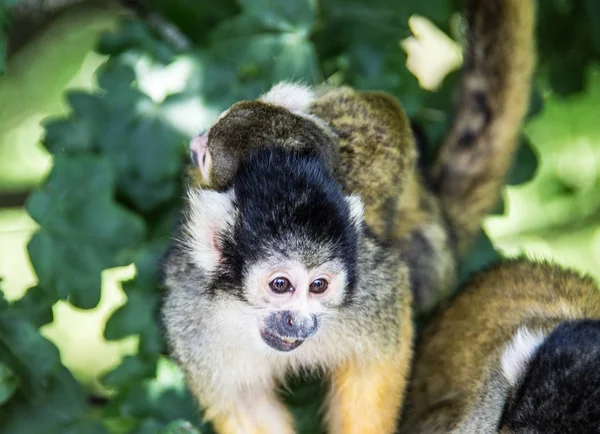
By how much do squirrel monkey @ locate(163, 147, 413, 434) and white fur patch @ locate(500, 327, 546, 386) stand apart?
0.38 meters

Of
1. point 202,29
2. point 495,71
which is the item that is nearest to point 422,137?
point 495,71

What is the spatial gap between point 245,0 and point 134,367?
1229 mm

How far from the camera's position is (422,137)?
3.52 metres

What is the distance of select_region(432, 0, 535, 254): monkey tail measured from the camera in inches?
128

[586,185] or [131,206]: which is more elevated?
[131,206]

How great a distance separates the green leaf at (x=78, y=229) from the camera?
2.73m

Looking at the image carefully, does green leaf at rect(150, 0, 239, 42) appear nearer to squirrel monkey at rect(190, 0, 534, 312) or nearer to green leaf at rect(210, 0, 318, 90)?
green leaf at rect(210, 0, 318, 90)

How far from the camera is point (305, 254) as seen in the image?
2277mm

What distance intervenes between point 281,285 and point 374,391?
1.83 ft

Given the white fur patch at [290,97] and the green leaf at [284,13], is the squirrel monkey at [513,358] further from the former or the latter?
the green leaf at [284,13]

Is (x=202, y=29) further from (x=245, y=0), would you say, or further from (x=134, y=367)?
(x=134, y=367)

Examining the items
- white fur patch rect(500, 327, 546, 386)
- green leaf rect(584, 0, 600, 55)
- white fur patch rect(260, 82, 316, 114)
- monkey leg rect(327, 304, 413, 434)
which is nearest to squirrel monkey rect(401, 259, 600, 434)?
white fur patch rect(500, 327, 546, 386)

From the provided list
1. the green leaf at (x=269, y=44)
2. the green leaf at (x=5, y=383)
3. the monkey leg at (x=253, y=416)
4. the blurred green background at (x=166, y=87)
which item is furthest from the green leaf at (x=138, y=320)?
the green leaf at (x=269, y=44)

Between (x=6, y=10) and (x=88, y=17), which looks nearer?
(x=6, y=10)
